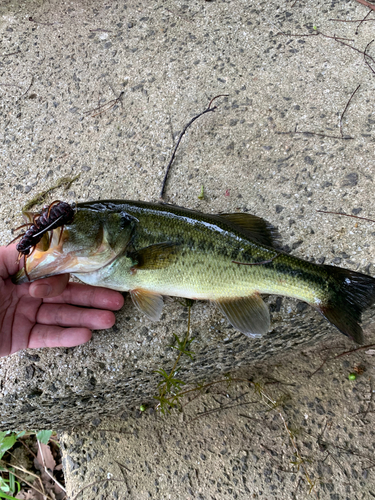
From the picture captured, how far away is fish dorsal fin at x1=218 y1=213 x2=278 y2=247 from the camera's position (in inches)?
99.5

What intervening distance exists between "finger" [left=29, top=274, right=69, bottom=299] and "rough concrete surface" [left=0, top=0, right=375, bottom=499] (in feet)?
1.68

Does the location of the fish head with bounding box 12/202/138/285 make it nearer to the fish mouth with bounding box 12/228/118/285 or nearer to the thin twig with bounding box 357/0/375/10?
Result: the fish mouth with bounding box 12/228/118/285

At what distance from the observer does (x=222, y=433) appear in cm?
325

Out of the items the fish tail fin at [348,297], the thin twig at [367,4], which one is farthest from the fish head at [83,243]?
the thin twig at [367,4]

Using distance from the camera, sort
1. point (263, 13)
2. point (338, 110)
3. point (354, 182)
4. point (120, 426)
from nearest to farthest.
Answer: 1. point (354, 182)
2. point (338, 110)
3. point (120, 426)
4. point (263, 13)

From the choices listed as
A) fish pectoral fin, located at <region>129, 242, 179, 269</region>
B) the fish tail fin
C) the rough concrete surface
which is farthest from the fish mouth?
the fish tail fin

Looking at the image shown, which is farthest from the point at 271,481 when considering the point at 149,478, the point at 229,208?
the point at 229,208

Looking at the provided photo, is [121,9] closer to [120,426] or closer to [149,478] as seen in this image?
[120,426]

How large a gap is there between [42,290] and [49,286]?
5 cm

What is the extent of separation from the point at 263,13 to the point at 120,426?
4278 millimetres

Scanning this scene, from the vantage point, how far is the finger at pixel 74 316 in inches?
105

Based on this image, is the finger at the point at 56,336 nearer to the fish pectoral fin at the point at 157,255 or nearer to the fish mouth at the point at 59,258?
the fish mouth at the point at 59,258

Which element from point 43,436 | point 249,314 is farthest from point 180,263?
point 43,436

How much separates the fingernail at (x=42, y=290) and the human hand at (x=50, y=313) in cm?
11
